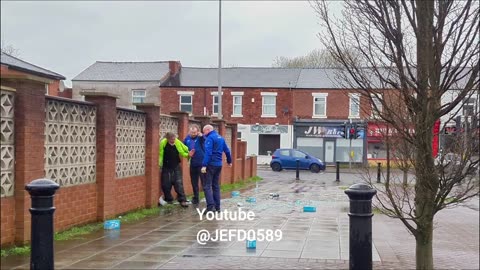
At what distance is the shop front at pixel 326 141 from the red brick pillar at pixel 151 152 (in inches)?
1338

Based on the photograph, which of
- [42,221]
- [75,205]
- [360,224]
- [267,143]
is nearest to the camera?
[360,224]

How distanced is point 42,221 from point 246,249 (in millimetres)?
3645

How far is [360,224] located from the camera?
5.08 meters

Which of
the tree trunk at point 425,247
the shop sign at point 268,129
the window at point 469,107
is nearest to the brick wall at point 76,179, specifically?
the tree trunk at point 425,247

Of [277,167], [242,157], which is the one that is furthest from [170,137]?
[277,167]

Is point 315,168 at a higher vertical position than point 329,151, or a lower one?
lower

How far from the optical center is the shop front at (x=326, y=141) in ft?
151

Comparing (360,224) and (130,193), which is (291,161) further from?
(360,224)

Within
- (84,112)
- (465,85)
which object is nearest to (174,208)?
(84,112)

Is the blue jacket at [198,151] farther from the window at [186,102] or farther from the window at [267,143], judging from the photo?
the window at [267,143]

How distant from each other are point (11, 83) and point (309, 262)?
4.66 meters

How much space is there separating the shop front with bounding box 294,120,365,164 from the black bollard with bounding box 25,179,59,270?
41.4 metres

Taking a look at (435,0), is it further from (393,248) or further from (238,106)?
(238,106)

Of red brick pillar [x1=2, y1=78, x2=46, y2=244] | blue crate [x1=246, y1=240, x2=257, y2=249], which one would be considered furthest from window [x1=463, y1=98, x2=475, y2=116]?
red brick pillar [x1=2, y1=78, x2=46, y2=244]
